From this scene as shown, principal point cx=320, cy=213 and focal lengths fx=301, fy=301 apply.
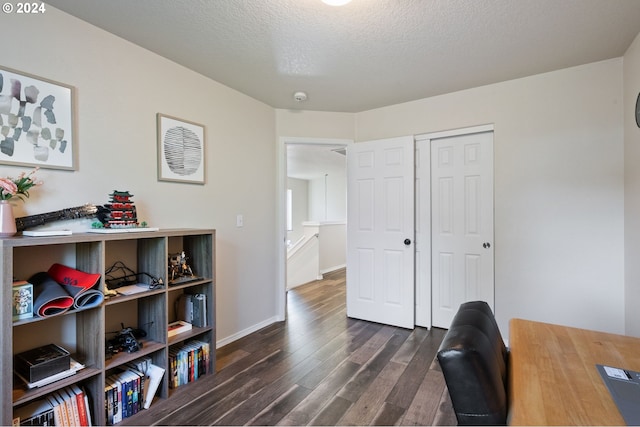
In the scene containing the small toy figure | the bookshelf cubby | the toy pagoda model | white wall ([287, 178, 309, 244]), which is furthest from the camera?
white wall ([287, 178, 309, 244])

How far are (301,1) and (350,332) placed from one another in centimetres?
277

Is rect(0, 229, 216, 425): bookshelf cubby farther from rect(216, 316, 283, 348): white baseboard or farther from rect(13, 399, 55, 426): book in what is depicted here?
rect(216, 316, 283, 348): white baseboard

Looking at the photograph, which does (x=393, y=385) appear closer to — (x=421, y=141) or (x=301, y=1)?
(x=421, y=141)

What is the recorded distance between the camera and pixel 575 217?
94.6 inches

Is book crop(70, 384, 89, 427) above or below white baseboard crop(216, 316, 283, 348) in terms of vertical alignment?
above

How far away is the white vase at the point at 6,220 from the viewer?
142 cm

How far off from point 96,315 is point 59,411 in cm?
47

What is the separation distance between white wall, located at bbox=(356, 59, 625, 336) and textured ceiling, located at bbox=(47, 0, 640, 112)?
0.22 metres

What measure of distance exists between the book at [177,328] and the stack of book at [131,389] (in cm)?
21

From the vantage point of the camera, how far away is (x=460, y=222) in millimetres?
2959

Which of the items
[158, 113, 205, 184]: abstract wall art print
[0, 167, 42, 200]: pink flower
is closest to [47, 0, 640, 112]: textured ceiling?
[158, 113, 205, 184]: abstract wall art print

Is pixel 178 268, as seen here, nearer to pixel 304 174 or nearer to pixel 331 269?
pixel 331 269

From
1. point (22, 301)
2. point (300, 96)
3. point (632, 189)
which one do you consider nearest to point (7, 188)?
point (22, 301)

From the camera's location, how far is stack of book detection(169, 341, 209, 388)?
2.07 m
